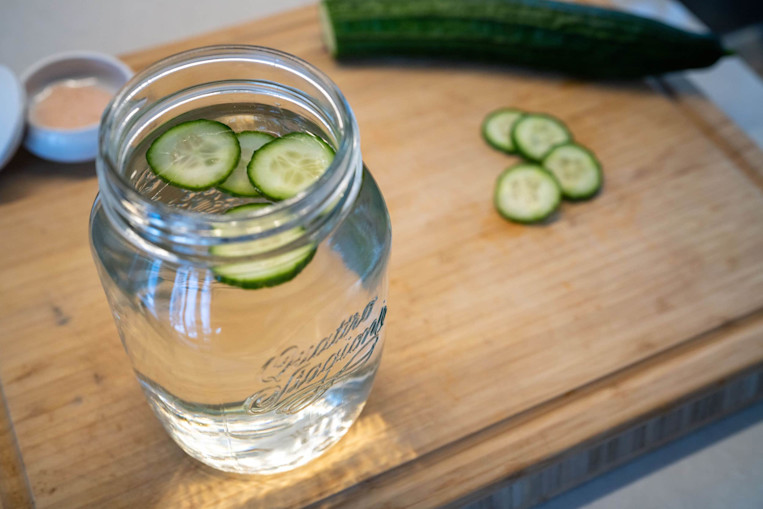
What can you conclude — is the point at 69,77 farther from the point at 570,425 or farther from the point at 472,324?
the point at 570,425

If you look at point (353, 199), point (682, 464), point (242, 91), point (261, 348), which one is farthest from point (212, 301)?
point (682, 464)

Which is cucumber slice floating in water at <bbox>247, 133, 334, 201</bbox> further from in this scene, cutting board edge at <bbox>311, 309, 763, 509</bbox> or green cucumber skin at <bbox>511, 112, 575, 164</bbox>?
green cucumber skin at <bbox>511, 112, 575, 164</bbox>

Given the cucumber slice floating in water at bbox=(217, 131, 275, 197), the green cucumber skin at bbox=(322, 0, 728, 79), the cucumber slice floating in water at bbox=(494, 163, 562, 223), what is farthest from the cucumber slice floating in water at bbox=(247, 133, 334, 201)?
the green cucumber skin at bbox=(322, 0, 728, 79)

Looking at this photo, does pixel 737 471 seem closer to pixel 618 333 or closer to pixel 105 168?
pixel 618 333

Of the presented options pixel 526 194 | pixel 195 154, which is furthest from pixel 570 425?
pixel 195 154

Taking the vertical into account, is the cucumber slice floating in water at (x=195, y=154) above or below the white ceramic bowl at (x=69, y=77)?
above

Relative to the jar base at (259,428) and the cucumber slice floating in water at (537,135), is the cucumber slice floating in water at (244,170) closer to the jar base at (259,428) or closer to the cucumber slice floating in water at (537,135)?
the jar base at (259,428)

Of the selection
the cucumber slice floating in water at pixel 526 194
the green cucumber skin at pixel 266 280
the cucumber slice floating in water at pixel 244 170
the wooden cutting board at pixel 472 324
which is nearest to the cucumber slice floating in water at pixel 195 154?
the cucumber slice floating in water at pixel 244 170
